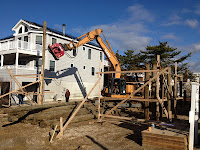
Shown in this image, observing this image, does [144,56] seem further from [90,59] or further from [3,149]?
[3,149]

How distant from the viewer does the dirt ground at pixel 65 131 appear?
8119 mm

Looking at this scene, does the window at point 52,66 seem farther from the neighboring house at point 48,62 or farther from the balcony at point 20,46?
the balcony at point 20,46

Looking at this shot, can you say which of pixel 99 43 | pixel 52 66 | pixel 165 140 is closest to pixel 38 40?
pixel 52 66

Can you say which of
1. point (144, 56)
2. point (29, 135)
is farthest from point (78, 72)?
point (29, 135)

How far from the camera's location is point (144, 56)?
34.1 metres

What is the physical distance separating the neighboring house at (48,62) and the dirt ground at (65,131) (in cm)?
1096

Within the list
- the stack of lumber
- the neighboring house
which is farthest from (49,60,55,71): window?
the stack of lumber

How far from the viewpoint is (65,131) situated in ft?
34.2

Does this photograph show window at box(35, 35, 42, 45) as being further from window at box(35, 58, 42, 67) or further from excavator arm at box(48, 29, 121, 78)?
excavator arm at box(48, 29, 121, 78)

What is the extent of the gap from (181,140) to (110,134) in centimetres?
389

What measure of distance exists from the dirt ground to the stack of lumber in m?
0.42

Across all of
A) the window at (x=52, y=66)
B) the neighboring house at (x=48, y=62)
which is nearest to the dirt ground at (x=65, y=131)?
the neighboring house at (x=48, y=62)

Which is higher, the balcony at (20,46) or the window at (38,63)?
the balcony at (20,46)

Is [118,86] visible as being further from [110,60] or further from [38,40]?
[38,40]
